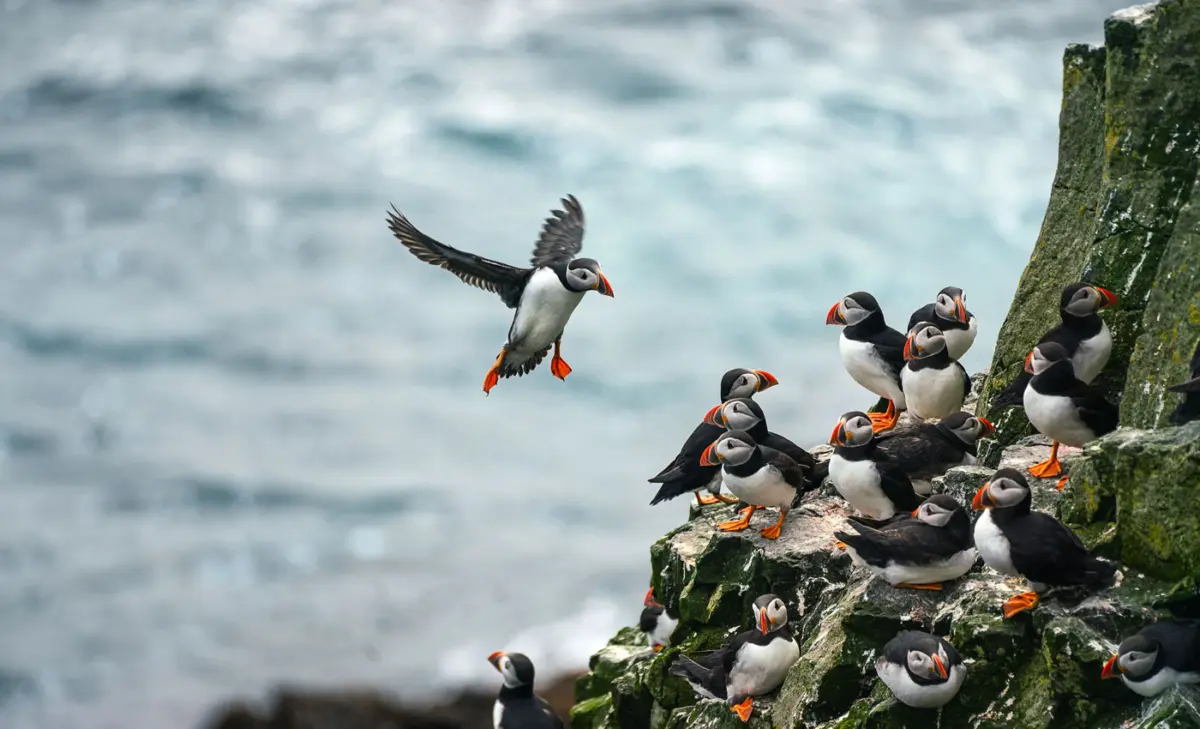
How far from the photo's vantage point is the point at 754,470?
26.1 feet

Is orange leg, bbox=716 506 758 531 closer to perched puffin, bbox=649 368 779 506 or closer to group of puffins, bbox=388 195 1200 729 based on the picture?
group of puffins, bbox=388 195 1200 729

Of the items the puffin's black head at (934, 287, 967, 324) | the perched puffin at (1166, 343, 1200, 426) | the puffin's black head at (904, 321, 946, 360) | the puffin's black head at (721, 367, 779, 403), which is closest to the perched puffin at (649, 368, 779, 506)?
the puffin's black head at (721, 367, 779, 403)

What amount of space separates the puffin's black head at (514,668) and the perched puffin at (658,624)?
895 millimetres

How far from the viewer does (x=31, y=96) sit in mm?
52156

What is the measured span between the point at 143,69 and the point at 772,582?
162ft

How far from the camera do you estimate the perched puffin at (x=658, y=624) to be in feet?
30.5

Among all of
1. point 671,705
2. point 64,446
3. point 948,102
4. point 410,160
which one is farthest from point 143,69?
point 671,705

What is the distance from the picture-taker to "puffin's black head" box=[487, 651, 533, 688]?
991 cm

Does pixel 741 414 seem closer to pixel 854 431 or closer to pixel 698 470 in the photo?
pixel 698 470

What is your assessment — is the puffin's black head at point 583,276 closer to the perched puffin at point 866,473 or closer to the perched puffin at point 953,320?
the perched puffin at point 953,320

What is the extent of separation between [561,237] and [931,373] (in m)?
2.86

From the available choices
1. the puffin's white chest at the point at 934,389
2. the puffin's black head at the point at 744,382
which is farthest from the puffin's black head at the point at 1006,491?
the puffin's black head at the point at 744,382

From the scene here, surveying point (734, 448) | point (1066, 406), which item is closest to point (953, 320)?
point (1066, 406)

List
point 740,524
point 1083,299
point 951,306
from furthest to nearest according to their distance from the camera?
point 951,306
point 740,524
point 1083,299
